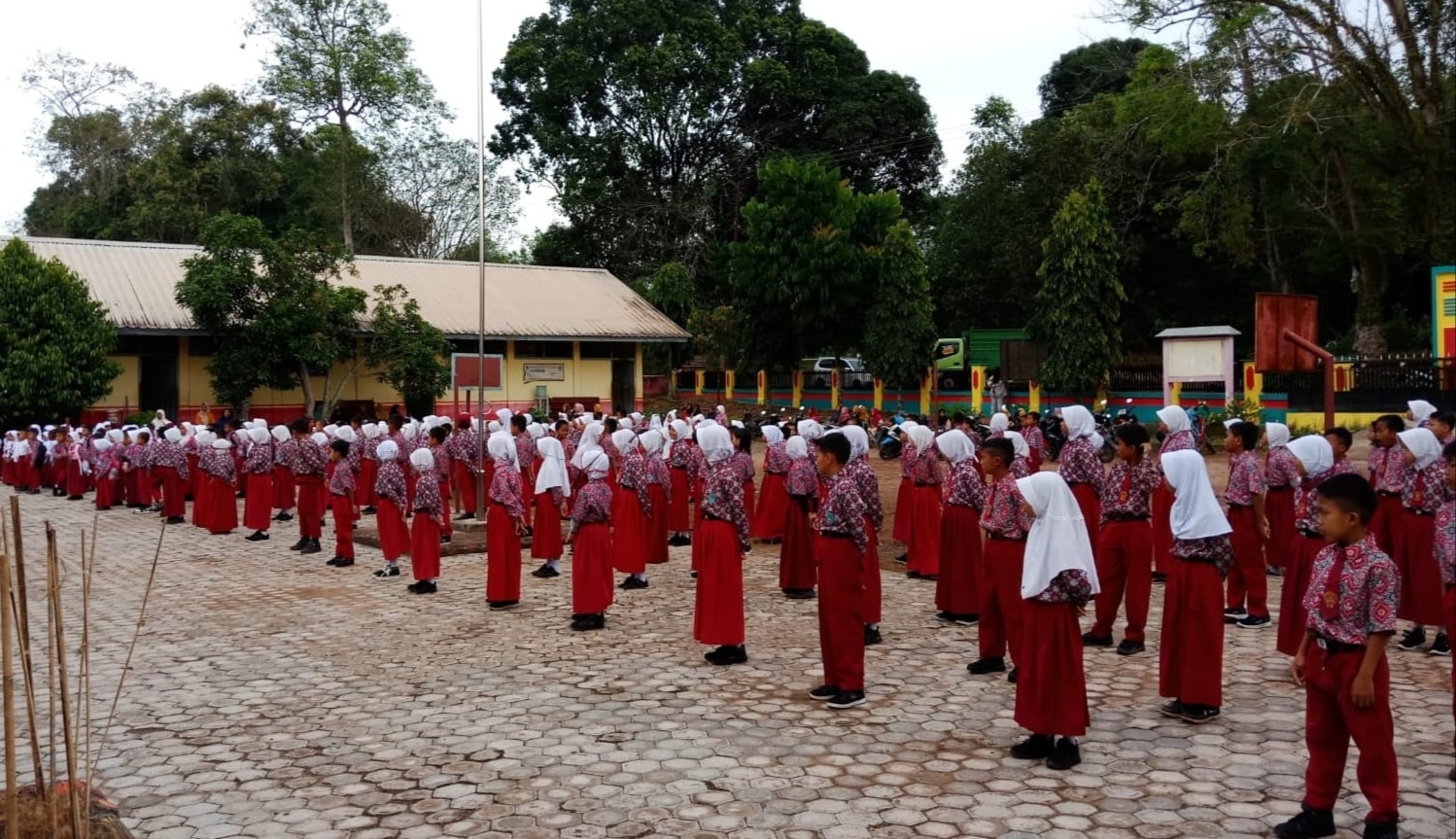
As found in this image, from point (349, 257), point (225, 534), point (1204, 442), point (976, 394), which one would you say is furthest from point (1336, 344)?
point (225, 534)

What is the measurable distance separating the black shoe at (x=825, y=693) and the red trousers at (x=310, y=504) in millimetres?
8871

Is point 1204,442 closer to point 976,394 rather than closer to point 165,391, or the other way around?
point 976,394

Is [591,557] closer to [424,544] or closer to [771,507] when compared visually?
[424,544]

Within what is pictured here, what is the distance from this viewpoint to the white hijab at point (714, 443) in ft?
28.4

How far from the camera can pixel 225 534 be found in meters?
15.9

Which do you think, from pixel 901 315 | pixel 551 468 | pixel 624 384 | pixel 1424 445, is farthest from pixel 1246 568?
pixel 624 384

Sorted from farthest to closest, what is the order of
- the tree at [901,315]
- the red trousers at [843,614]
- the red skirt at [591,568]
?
the tree at [901,315], the red skirt at [591,568], the red trousers at [843,614]

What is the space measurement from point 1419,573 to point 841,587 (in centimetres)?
464

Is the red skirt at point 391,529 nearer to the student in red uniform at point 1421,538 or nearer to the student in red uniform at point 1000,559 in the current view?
the student in red uniform at point 1000,559

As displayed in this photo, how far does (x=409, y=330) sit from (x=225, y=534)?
12168mm

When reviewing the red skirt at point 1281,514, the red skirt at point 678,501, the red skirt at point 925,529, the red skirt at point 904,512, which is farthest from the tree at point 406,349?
the red skirt at point 1281,514

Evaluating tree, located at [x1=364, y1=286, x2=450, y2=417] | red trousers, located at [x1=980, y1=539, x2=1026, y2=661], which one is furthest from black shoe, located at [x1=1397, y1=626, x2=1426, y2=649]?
tree, located at [x1=364, y1=286, x2=450, y2=417]

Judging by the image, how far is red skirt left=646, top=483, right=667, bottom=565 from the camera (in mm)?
12641

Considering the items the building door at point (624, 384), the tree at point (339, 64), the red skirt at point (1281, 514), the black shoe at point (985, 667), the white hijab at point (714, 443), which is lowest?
the black shoe at point (985, 667)
